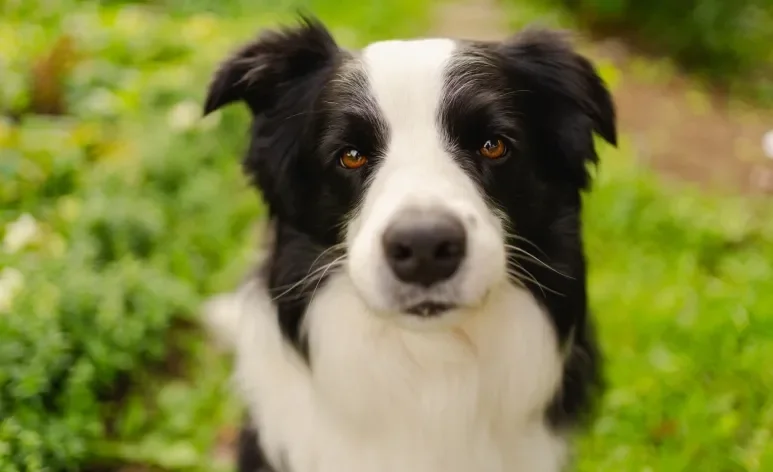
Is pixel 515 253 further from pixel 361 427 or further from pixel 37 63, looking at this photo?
pixel 37 63

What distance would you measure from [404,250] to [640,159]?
10.1 feet

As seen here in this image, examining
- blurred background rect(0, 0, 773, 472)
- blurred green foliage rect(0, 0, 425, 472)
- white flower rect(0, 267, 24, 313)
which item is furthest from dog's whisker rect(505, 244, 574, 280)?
white flower rect(0, 267, 24, 313)

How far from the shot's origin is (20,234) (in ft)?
9.59

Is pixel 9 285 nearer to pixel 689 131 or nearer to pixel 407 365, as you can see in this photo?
pixel 407 365

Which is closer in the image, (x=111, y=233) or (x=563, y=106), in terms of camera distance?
(x=563, y=106)

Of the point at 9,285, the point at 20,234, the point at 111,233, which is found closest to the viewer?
the point at 9,285

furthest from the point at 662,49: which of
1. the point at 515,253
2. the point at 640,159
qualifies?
the point at 515,253

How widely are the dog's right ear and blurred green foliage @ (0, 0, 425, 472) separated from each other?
238mm

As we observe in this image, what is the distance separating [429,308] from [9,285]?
170cm

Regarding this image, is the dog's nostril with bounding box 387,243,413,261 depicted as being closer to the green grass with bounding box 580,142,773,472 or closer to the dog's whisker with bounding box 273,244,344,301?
the dog's whisker with bounding box 273,244,344,301

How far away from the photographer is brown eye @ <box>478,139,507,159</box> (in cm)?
174

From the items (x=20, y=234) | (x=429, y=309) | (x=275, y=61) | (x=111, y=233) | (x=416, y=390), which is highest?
(x=275, y=61)

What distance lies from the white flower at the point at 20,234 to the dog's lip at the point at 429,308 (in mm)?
1938

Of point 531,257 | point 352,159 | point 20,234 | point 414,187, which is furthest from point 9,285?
point 531,257
